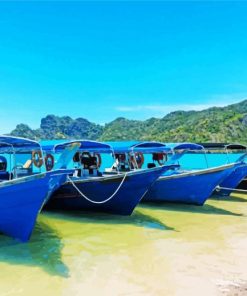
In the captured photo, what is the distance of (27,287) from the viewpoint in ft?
20.0

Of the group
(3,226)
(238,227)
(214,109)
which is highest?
(214,109)

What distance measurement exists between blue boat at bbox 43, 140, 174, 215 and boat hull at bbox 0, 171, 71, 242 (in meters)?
2.45

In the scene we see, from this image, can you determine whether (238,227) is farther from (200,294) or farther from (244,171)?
(244,171)

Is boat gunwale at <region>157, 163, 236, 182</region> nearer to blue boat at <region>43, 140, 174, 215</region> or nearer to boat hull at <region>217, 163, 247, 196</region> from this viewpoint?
blue boat at <region>43, 140, 174, 215</region>

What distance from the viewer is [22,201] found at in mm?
8250

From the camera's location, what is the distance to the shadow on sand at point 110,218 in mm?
11039

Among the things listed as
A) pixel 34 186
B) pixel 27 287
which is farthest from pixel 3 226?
pixel 27 287

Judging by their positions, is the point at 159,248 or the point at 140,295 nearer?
the point at 140,295

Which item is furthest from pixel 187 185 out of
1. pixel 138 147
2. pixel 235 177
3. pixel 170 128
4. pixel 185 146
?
pixel 170 128

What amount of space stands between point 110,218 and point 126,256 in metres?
3.90

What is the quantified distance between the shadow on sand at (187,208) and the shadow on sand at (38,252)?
5396mm

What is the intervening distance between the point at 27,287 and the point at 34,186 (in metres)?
2.50

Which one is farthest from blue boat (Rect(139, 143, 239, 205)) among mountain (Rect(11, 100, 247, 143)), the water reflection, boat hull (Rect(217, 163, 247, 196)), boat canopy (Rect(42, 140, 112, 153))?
mountain (Rect(11, 100, 247, 143))

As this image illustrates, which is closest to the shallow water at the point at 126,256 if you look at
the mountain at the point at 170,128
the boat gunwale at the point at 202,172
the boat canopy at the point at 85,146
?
the boat gunwale at the point at 202,172
